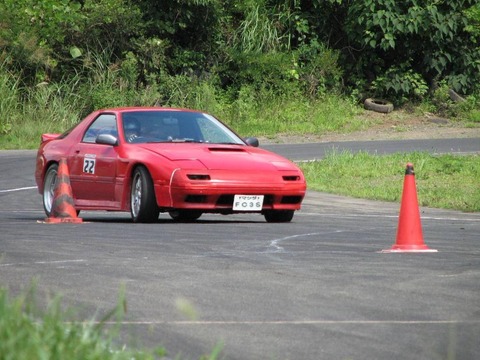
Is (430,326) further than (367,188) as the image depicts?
No

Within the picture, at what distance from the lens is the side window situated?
15.0 meters

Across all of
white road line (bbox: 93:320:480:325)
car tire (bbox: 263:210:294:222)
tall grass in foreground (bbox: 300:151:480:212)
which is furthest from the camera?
tall grass in foreground (bbox: 300:151:480:212)

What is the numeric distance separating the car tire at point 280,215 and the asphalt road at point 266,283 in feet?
1.39

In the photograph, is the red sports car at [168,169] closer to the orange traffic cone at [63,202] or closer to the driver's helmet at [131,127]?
the driver's helmet at [131,127]

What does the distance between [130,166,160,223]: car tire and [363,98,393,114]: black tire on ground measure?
22.6 metres

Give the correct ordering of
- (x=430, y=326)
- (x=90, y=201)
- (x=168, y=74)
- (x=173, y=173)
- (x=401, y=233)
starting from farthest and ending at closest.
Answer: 1. (x=168, y=74)
2. (x=90, y=201)
3. (x=173, y=173)
4. (x=401, y=233)
5. (x=430, y=326)

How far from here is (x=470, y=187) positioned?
64.7 ft

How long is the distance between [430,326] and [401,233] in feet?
12.2

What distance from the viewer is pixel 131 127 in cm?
1480

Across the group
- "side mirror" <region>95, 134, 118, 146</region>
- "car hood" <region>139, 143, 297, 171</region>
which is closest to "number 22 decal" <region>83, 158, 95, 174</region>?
"side mirror" <region>95, 134, 118, 146</region>

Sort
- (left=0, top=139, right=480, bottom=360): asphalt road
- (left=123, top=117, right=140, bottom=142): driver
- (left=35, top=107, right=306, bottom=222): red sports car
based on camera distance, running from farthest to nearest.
Result: (left=123, top=117, right=140, bottom=142): driver
(left=35, top=107, right=306, bottom=222): red sports car
(left=0, top=139, right=480, bottom=360): asphalt road

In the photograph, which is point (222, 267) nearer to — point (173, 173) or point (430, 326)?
point (430, 326)

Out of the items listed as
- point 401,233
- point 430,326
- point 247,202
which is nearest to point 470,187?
point 247,202

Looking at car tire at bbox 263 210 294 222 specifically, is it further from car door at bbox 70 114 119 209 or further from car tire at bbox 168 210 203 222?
car door at bbox 70 114 119 209
